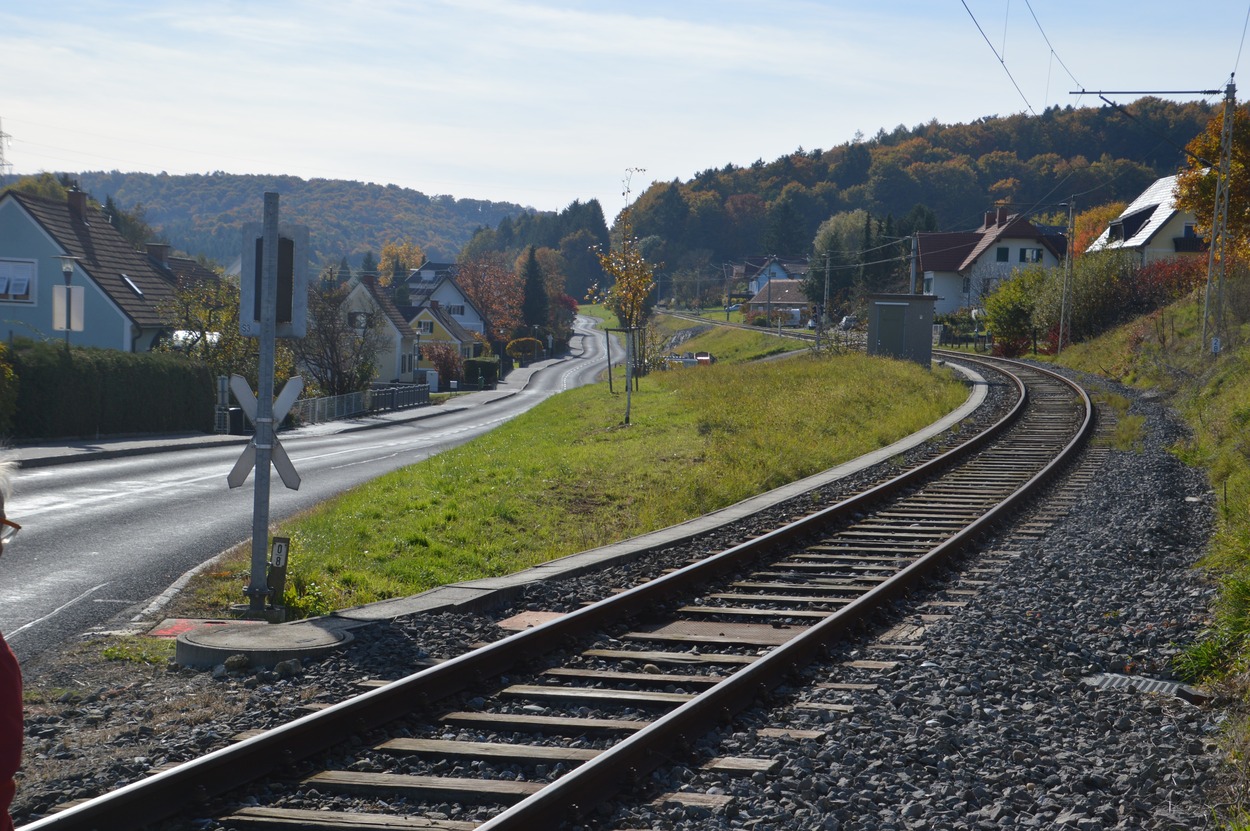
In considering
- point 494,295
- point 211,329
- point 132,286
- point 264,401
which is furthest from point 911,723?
point 494,295

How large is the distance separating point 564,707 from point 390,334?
74.2 metres

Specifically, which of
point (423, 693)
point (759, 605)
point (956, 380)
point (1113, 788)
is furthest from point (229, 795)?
point (956, 380)

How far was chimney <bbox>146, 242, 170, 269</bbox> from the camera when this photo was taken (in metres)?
62.7

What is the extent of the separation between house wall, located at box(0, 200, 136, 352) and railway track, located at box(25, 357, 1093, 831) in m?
38.3

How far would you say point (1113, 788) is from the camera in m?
5.54

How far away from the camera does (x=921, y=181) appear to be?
152750 millimetres

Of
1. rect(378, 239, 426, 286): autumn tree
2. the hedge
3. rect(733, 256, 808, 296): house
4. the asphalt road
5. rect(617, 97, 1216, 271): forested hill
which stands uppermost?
rect(617, 97, 1216, 271): forested hill

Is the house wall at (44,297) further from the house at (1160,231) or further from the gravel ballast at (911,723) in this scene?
the house at (1160,231)

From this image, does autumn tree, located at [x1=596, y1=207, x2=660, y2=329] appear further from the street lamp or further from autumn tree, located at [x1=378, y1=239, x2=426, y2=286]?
autumn tree, located at [x1=378, y1=239, x2=426, y2=286]

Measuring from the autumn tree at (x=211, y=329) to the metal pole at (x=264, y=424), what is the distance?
33770mm

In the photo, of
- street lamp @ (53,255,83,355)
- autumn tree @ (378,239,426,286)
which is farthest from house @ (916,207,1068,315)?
autumn tree @ (378,239,426,286)

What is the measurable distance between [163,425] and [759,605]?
2673cm

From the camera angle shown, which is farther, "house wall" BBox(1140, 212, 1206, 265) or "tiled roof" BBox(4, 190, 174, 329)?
"house wall" BBox(1140, 212, 1206, 265)

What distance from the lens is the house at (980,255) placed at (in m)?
92.9
